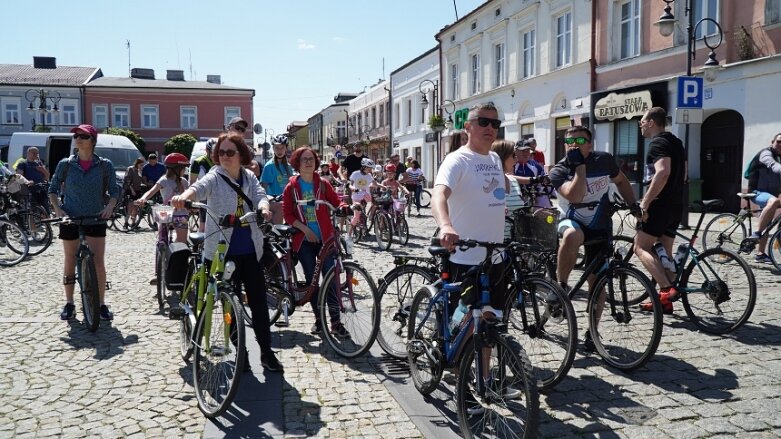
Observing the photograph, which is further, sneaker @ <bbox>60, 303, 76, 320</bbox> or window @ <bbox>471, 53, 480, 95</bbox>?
window @ <bbox>471, 53, 480, 95</bbox>

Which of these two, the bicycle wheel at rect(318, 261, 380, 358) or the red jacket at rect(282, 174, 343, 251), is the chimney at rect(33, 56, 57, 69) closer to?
the red jacket at rect(282, 174, 343, 251)

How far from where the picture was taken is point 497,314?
11.4 ft

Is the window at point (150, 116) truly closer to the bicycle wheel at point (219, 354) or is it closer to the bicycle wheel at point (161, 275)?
the bicycle wheel at point (161, 275)

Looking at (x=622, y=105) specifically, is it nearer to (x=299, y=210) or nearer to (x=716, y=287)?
(x=716, y=287)

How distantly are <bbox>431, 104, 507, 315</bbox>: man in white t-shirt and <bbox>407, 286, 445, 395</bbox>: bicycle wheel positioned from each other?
366 mm

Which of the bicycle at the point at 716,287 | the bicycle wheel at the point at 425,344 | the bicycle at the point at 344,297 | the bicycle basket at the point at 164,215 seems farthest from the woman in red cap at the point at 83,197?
the bicycle at the point at 716,287

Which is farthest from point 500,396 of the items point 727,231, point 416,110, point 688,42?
point 416,110

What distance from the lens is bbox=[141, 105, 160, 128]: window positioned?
176 feet

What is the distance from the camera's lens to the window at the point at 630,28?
18875 millimetres

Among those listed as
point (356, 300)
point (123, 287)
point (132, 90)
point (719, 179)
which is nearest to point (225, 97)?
point (132, 90)

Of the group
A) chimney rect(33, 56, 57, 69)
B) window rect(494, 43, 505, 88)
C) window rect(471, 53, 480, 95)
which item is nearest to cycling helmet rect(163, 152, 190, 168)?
window rect(494, 43, 505, 88)

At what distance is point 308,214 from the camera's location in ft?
18.8

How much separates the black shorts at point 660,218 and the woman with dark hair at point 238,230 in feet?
11.1

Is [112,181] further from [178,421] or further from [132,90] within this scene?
[132,90]
